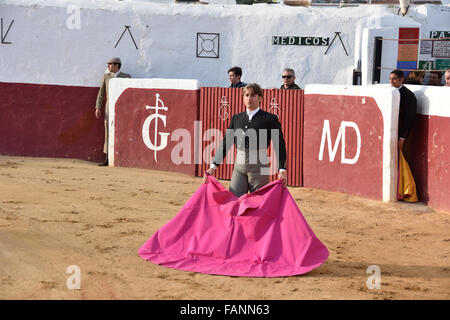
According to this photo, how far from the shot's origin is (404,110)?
9594 millimetres

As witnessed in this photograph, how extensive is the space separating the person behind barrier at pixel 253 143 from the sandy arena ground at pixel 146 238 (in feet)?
3.12

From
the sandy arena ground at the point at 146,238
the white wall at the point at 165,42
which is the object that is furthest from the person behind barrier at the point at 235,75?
the white wall at the point at 165,42

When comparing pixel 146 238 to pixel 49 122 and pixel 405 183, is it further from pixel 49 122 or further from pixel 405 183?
pixel 49 122

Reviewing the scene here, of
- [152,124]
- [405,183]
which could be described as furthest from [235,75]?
[405,183]

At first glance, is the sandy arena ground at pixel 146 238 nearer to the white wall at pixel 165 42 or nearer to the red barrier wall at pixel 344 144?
the red barrier wall at pixel 344 144

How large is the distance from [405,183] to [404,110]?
87cm

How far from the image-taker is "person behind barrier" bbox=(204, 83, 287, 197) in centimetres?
686

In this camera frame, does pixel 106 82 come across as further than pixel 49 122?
No

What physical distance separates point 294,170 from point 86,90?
4.27 meters

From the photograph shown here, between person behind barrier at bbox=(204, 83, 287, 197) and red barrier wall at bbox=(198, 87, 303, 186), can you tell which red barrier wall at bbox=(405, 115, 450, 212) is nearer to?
red barrier wall at bbox=(198, 87, 303, 186)

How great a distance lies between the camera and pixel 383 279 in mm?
6414

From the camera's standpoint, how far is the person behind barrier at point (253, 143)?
22.5 feet

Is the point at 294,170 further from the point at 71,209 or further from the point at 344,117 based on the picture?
the point at 71,209

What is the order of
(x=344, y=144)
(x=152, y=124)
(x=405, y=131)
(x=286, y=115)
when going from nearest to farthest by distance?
(x=405, y=131) < (x=344, y=144) < (x=286, y=115) < (x=152, y=124)
